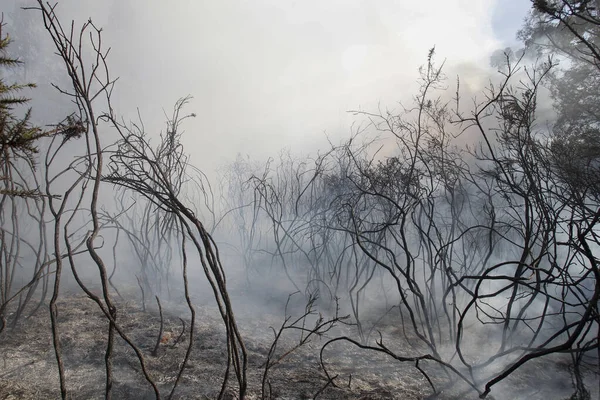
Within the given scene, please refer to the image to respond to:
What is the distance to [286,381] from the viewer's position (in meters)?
3.33

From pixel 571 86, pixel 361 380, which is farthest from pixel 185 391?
pixel 571 86

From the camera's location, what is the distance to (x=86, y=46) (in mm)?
33406

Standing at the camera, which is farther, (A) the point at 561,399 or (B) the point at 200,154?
(B) the point at 200,154

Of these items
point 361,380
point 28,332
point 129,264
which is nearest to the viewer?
point 361,380

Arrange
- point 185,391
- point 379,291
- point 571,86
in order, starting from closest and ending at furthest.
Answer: point 185,391 → point 379,291 → point 571,86

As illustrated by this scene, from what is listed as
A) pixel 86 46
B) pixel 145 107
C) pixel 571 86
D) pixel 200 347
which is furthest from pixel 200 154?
pixel 200 347

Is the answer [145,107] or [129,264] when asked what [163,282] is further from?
[145,107]

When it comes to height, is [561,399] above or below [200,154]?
below

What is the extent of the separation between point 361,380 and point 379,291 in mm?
4488

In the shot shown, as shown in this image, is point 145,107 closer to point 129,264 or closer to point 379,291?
point 129,264

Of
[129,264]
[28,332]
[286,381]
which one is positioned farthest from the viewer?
[129,264]

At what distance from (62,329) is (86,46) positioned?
37924 mm

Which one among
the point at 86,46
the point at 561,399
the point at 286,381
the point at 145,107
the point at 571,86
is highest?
the point at 86,46

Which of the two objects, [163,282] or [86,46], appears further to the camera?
[86,46]
